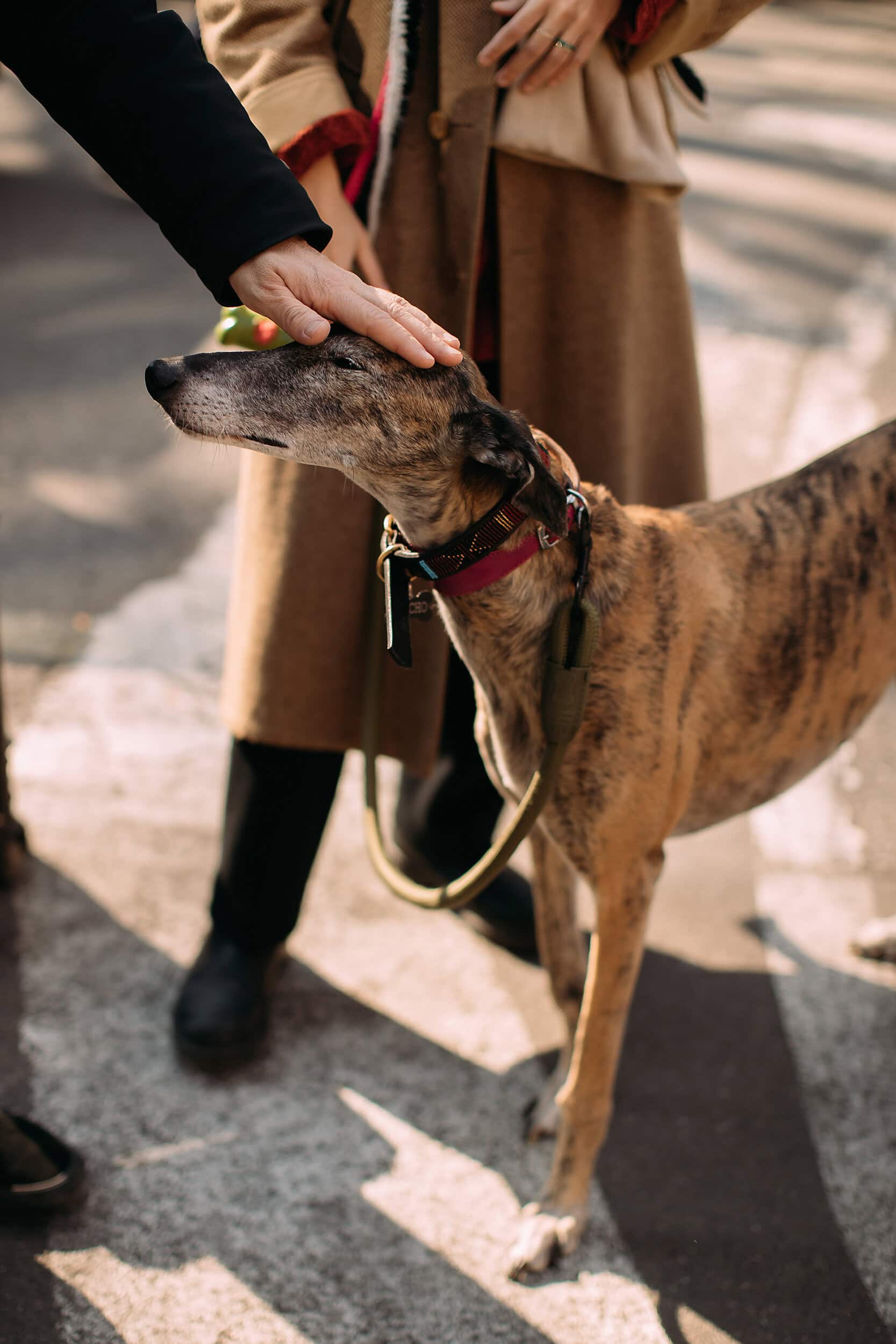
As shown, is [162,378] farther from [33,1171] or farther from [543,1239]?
[543,1239]

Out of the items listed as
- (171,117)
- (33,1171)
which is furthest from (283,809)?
(171,117)

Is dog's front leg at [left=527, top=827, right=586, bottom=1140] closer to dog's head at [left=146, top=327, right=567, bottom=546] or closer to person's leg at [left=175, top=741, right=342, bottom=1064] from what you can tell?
person's leg at [left=175, top=741, right=342, bottom=1064]

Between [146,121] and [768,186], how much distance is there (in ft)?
25.9

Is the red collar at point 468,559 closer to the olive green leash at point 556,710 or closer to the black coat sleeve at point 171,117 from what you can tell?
the olive green leash at point 556,710

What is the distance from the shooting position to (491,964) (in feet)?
9.32

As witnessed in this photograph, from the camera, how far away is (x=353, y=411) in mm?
1723

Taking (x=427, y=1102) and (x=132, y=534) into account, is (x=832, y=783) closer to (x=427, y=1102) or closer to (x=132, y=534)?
(x=427, y=1102)

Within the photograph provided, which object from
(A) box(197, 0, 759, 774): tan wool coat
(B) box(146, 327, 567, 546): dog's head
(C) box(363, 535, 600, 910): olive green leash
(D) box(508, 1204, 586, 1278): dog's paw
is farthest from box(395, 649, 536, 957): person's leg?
(B) box(146, 327, 567, 546): dog's head

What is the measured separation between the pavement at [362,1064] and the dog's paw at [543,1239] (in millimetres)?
32

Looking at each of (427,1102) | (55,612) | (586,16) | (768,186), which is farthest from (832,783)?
(768,186)

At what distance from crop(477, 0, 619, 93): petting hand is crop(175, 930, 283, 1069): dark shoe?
1875 mm

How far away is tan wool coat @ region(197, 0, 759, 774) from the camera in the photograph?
197cm

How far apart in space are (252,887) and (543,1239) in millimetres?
947

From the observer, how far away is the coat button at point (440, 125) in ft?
6.58
